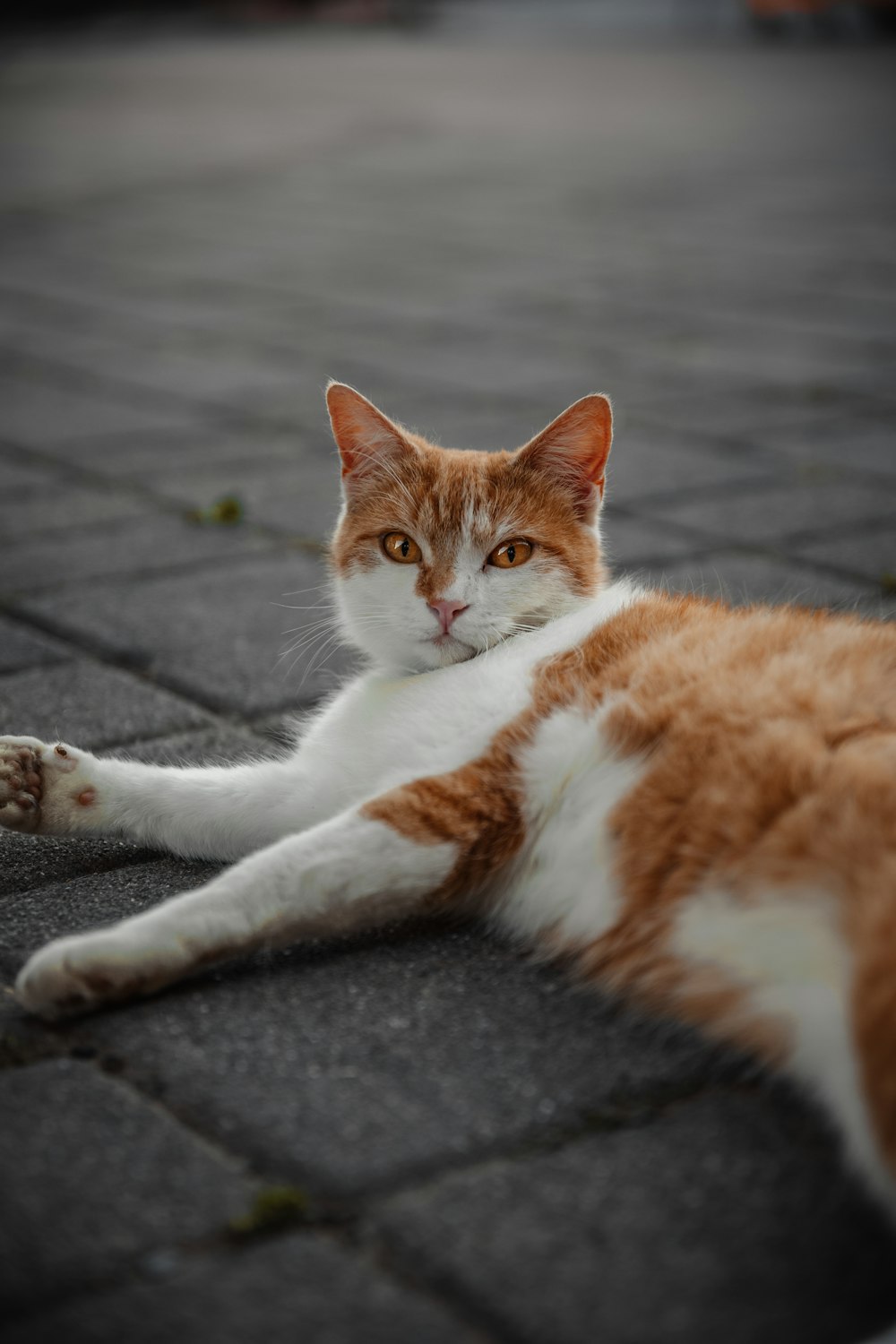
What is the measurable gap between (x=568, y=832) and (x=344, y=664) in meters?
1.48

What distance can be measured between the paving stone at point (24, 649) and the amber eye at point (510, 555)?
129cm

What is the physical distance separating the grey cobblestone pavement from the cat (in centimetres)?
8

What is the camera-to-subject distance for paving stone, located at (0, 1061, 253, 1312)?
1.58 meters

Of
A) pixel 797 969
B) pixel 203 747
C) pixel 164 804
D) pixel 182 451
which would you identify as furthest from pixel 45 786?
pixel 182 451

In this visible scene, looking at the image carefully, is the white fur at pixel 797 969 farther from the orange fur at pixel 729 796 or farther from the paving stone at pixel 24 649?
the paving stone at pixel 24 649

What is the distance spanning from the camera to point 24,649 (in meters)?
3.55

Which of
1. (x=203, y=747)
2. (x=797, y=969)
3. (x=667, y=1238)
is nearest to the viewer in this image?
(x=667, y=1238)

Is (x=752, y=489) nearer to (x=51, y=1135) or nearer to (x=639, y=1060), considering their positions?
(x=639, y=1060)

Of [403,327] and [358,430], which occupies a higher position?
[358,430]

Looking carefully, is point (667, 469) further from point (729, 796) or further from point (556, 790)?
point (729, 796)

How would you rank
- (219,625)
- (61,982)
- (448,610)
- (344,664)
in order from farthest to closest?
(219,625) → (344,664) → (448,610) → (61,982)

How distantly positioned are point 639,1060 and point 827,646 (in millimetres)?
773

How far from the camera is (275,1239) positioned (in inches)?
63.5

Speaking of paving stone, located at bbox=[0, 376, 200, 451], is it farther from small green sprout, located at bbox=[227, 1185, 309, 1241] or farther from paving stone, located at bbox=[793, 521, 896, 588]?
small green sprout, located at bbox=[227, 1185, 309, 1241]
